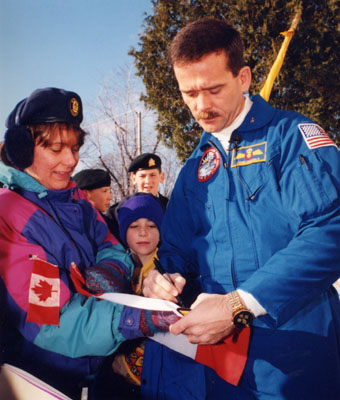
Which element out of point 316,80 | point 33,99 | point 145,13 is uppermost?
point 145,13

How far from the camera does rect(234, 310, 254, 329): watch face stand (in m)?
1.04

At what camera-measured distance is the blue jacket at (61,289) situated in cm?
123

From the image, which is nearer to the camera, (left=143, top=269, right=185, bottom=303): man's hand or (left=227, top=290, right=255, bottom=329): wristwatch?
(left=227, top=290, right=255, bottom=329): wristwatch

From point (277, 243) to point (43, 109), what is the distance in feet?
3.77

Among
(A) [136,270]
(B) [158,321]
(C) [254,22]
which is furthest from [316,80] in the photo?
(B) [158,321]

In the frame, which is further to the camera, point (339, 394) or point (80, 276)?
point (80, 276)

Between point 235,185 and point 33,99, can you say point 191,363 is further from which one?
point 33,99

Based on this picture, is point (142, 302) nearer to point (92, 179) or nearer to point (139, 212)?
point (139, 212)

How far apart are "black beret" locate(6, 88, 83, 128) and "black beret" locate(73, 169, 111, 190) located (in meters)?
2.48

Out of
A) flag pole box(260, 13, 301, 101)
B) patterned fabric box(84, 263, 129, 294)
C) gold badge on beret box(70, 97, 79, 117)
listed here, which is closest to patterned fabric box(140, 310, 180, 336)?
patterned fabric box(84, 263, 129, 294)

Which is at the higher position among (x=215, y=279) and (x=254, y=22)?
Result: (x=254, y=22)

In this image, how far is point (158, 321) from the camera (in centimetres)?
130

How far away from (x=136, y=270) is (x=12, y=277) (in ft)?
3.37

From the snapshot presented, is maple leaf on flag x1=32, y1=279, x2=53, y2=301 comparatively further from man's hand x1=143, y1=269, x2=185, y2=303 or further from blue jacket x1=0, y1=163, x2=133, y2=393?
man's hand x1=143, y1=269, x2=185, y2=303
